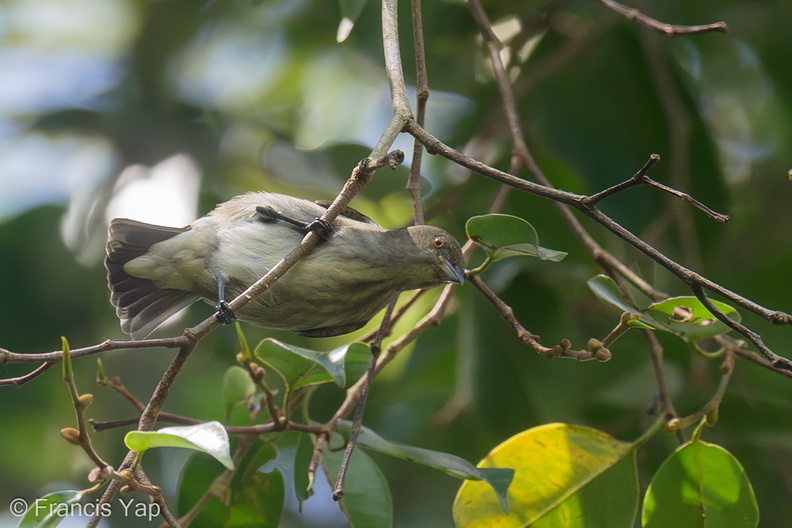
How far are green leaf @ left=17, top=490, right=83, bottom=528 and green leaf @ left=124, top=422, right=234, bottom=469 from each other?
250mm


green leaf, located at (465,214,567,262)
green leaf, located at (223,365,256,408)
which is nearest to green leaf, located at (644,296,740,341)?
green leaf, located at (465,214,567,262)

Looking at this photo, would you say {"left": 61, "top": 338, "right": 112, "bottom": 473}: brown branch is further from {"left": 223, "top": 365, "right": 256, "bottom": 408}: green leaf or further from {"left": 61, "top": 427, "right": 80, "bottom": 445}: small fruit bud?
{"left": 223, "top": 365, "right": 256, "bottom": 408}: green leaf

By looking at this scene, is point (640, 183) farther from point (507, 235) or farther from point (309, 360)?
point (309, 360)

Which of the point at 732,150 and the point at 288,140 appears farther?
the point at 732,150

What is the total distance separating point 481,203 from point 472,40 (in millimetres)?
1151

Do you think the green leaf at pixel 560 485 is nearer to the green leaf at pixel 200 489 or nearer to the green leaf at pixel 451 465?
the green leaf at pixel 451 465

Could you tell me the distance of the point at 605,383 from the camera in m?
4.03


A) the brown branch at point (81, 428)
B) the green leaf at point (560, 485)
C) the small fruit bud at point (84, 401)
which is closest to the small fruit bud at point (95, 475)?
the brown branch at point (81, 428)

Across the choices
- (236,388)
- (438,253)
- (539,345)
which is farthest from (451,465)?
(438,253)

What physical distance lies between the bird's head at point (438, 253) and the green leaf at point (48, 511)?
1.61 m

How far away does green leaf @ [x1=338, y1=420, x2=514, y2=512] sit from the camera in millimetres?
2418

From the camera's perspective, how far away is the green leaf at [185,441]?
6.39 feet

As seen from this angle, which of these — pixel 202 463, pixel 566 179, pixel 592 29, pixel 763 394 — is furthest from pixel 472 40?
pixel 202 463

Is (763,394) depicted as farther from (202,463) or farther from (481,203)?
(202,463)
